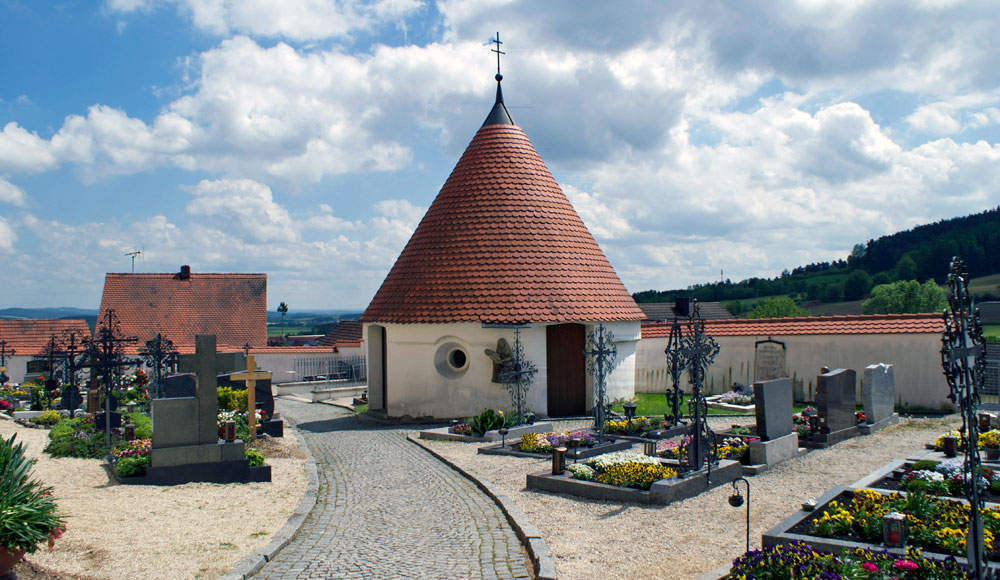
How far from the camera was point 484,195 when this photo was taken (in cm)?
1886

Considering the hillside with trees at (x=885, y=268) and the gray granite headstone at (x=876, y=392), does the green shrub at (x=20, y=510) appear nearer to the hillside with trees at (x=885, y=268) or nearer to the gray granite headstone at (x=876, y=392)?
the gray granite headstone at (x=876, y=392)

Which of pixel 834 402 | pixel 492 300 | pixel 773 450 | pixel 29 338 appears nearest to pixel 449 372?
pixel 492 300

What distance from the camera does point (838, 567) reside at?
5.39 meters

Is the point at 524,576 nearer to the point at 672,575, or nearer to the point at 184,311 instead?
the point at 672,575

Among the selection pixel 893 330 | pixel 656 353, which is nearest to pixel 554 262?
pixel 656 353

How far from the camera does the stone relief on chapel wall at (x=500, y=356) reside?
55.0 feet

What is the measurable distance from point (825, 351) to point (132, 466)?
1800 cm

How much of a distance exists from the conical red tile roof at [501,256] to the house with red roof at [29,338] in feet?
56.3

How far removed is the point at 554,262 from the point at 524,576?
39.8ft

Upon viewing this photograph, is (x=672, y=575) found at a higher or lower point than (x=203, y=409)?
lower

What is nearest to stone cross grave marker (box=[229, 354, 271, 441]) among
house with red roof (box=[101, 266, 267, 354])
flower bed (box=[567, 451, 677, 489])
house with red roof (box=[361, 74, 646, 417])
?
house with red roof (box=[361, 74, 646, 417])

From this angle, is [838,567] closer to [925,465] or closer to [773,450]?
[925,465]

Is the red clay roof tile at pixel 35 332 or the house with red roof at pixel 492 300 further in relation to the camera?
the red clay roof tile at pixel 35 332

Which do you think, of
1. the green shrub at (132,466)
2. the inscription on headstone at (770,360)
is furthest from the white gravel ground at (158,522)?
the inscription on headstone at (770,360)
